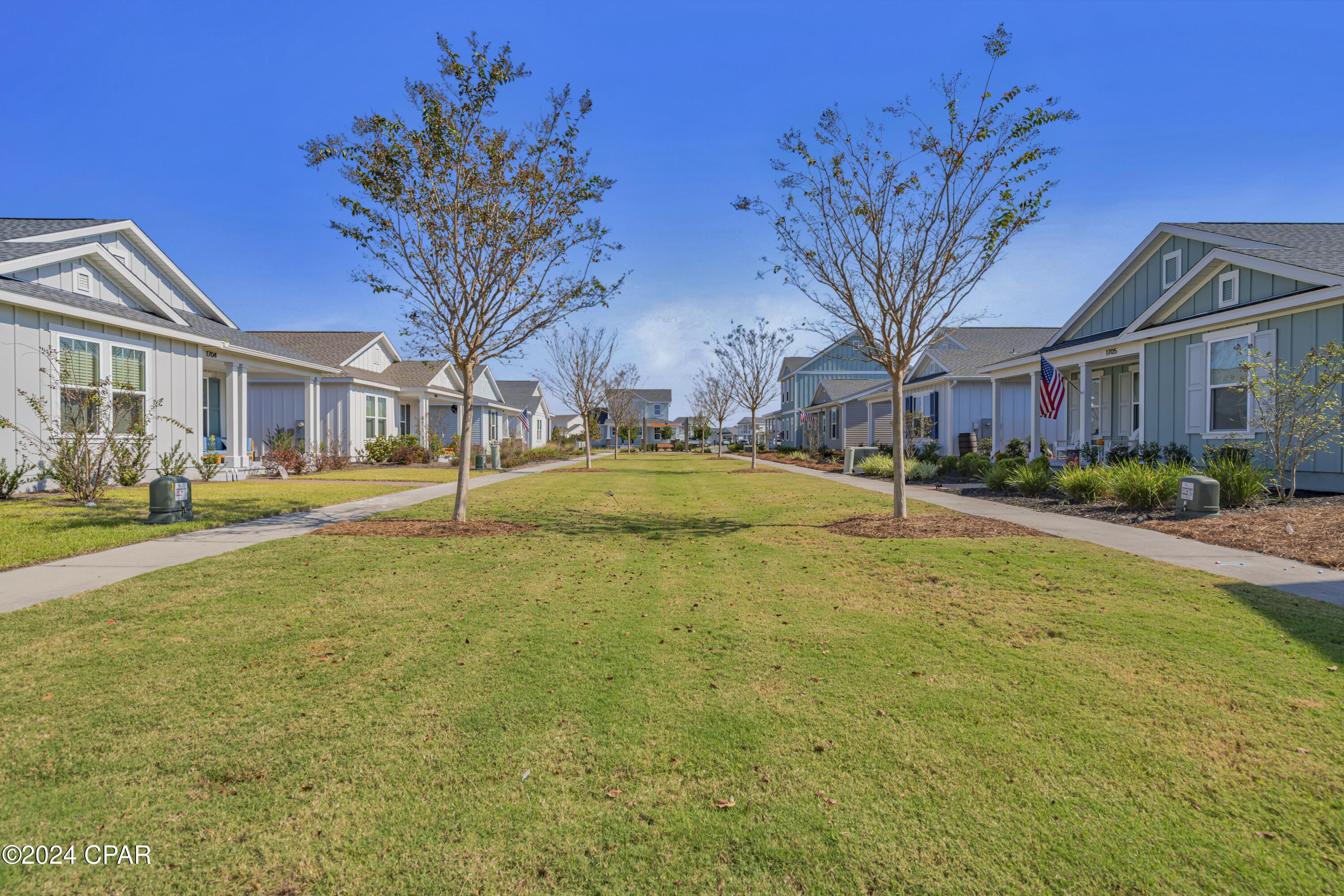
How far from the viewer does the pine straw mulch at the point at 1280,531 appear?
23.9 feet

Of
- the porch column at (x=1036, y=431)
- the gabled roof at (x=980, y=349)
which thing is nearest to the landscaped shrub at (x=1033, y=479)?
the porch column at (x=1036, y=431)

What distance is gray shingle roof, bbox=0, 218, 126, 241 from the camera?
14.8 metres

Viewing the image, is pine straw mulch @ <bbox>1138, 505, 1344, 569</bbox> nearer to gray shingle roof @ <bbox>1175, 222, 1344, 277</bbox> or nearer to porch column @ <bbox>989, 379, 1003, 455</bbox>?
gray shingle roof @ <bbox>1175, 222, 1344, 277</bbox>

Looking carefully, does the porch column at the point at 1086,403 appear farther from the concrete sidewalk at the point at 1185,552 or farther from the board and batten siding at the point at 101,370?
the board and batten siding at the point at 101,370

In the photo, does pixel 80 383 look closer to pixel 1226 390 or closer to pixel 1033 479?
pixel 1033 479

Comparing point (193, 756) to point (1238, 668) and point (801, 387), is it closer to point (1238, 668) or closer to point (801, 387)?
point (1238, 668)

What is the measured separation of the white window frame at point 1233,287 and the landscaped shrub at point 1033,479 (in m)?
4.64

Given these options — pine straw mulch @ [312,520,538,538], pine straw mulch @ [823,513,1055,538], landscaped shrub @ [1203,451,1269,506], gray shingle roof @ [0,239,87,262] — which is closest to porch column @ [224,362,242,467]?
gray shingle roof @ [0,239,87,262]

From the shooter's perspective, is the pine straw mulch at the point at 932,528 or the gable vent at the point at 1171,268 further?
the gable vent at the point at 1171,268

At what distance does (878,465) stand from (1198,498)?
449 inches

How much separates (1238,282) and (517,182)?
45.9 ft

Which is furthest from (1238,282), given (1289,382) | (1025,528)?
(1025,528)

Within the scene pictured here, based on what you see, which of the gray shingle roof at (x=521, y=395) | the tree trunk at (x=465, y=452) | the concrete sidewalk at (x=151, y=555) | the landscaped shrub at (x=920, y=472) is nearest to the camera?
the concrete sidewalk at (x=151, y=555)

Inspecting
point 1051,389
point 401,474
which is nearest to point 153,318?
point 401,474
